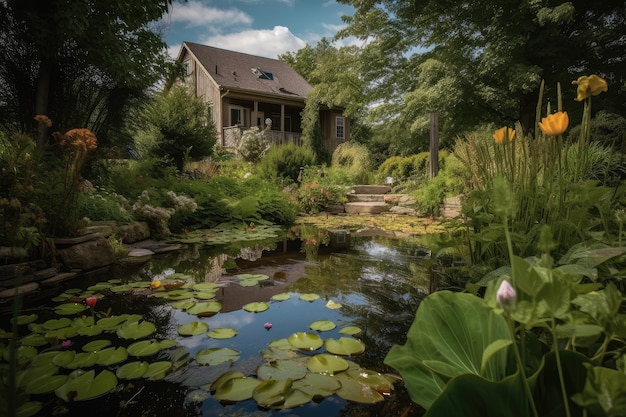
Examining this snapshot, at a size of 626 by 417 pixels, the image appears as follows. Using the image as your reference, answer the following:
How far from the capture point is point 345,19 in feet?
45.1

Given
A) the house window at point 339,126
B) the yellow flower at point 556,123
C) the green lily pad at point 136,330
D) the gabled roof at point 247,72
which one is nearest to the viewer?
the yellow flower at point 556,123

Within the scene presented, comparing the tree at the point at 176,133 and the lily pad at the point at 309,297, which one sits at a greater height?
the tree at the point at 176,133

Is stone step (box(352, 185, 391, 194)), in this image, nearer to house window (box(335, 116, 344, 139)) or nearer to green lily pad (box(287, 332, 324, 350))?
green lily pad (box(287, 332, 324, 350))

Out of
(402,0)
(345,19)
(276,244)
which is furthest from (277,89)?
(276,244)

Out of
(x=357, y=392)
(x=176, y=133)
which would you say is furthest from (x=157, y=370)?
(x=176, y=133)

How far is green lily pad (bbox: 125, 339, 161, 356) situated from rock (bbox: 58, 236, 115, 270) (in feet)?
6.44

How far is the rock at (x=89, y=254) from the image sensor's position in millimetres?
3203

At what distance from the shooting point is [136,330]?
6.29 ft

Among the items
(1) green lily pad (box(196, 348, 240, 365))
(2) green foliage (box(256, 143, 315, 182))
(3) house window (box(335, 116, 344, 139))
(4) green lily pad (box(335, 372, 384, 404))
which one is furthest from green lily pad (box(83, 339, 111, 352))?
(3) house window (box(335, 116, 344, 139))

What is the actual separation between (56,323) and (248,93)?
15693mm

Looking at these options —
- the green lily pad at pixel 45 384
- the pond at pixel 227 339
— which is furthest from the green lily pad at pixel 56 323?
the green lily pad at pixel 45 384

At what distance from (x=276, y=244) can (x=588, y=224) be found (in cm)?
368

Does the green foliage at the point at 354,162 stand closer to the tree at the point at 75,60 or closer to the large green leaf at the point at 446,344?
the tree at the point at 75,60

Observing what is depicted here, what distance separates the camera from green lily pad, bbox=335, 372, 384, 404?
52.7 inches
